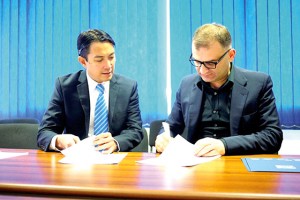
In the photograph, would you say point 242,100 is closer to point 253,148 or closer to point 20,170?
point 253,148

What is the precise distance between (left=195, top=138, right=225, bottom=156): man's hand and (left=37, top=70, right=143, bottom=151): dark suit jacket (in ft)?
2.18

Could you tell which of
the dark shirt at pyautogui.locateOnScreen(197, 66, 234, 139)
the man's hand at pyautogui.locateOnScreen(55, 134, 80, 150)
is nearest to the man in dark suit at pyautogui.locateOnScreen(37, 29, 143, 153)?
the man's hand at pyautogui.locateOnScreen(55, 134, 80, 150)

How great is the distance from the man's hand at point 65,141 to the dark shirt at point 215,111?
80 cm

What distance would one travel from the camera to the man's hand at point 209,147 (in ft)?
5.13

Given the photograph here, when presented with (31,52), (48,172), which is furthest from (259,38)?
(48,172)

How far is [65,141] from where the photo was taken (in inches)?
72.1

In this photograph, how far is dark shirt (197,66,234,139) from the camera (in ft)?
6.86

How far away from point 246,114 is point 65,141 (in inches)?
41.6

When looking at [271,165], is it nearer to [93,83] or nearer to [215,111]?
Answer: [215,111]

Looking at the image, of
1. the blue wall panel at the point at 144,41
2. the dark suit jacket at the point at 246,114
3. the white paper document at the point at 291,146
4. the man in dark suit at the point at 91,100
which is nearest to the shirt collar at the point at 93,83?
the man in dark suit at the point at 91,100

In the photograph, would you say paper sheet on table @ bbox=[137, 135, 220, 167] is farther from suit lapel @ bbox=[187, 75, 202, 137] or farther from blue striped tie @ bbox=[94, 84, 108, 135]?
blue striped tie @ bbox=[94, 84, 108, 135]

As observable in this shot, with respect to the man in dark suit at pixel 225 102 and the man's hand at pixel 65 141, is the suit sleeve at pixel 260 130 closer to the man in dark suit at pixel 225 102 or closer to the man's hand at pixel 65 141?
the man in dark suit at pixel 225 102

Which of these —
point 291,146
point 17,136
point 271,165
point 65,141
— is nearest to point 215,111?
point 271,165

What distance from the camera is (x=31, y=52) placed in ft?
12.3
